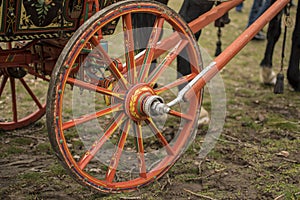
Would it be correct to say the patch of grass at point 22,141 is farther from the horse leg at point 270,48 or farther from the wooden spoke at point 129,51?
the horse leg at point 270,48

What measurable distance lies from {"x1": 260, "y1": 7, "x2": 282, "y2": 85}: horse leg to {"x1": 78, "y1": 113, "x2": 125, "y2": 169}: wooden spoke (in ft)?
8.27

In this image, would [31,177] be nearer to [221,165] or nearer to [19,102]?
[221,165]

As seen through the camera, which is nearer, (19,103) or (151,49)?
(151,49)

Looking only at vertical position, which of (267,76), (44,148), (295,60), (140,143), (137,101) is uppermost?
(137,101)

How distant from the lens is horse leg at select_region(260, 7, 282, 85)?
4668 mm

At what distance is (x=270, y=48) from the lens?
187 inches

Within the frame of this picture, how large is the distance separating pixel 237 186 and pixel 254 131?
3.23ft

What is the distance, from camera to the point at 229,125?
3887mm

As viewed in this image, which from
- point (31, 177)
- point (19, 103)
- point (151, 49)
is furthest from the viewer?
point (19, 103)

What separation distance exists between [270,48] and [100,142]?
276 cm

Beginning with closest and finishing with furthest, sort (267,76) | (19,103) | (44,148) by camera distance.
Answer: (44,148), (19,103), (267,76)

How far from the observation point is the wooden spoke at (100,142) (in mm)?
2369

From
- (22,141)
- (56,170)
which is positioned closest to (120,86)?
(56,170)

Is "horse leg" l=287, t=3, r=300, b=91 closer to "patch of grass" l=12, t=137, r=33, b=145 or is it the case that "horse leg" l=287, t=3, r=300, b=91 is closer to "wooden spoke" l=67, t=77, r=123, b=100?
"patch of grass" l=12, t=137, r=33, b=145
